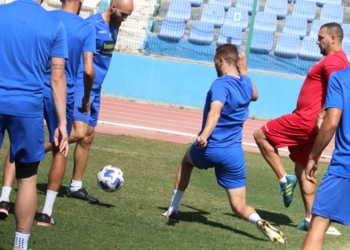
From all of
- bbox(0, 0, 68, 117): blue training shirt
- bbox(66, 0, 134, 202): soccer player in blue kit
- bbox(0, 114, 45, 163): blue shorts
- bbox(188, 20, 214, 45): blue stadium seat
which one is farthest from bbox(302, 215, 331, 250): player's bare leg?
bbox(188, 20, 214, 45): blue stadium seat

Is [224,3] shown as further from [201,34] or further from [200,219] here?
[200,219]

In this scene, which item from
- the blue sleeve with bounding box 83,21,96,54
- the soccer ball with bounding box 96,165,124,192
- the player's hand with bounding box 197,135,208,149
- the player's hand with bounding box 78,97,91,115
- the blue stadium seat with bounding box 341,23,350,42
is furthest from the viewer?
the blue stadium seat with bounding box 341,23,350,42

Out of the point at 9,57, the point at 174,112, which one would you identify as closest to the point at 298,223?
the point at 9,57

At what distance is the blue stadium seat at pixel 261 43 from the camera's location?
19734 millimetres

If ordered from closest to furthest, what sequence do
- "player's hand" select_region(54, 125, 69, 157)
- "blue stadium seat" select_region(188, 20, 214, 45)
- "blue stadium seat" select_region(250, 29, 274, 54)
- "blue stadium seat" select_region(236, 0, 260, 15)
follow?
"player's hand" select_region(54, 125, 69, 157)
"blue stadium seat" select_region(250, 29, 274, 54)
"blue stadium seat" select_region(188, 20, 214, 45)
"blue stadium seat" select_region(236, 0, 260, 15)

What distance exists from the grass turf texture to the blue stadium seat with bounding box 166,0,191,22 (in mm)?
10211

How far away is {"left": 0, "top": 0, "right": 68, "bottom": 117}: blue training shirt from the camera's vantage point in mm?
4926

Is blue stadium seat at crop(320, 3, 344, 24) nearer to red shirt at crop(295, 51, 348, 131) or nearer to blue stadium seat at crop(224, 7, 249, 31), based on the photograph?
blue stadium seat at crop(224, 7, 249, 31)

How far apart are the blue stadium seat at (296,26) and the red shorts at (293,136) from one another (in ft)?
44.0

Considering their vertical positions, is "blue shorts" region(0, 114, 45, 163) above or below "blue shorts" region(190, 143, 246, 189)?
above

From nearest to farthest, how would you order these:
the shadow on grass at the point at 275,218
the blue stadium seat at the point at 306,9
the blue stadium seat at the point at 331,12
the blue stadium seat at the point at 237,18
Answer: the shadow on grass at the point at 275,218 → the blue stadium seat at the point at 237,18 → the blue stadium seat at the point at 331,12 → the blue stadium seat at the point at 306,9

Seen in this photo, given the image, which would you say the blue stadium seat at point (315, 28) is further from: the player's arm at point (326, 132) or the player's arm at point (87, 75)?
the player's arm at point (326, 132)

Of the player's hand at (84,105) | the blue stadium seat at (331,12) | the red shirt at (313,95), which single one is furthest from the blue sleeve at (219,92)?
the blue stadium seat at (331,12)

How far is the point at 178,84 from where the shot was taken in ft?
65.1
